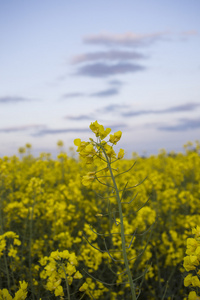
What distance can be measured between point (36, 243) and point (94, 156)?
8.18 ft

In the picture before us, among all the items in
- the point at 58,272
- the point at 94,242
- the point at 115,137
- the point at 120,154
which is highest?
the point at 115,137

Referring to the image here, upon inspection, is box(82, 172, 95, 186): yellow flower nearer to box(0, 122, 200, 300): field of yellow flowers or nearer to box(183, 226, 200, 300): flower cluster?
box(0, 122, 200, 300): field of yellow flowers

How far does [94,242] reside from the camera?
A: 14.5 feet

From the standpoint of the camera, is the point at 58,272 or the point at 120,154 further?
the point at 58,272

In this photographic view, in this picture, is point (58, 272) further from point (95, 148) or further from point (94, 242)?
point (94, 242)

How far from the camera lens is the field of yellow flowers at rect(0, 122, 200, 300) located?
1743 mm

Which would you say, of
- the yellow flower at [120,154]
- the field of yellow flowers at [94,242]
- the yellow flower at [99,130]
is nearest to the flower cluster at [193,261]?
the field of yellow flowers at [94,242]

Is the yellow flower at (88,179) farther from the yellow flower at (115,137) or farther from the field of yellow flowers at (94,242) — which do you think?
the yellow flower at (115,137)

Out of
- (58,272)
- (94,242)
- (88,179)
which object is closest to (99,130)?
(88,179)

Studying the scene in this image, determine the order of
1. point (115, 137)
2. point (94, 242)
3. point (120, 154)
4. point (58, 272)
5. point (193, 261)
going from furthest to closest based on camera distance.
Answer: point (94, 242) < point (58, 272) < point (120, 154) < point (115, 137) < point (193, 261)

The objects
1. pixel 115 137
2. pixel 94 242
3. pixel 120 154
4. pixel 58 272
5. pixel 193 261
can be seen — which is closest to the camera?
pixel 193 261

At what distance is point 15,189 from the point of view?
6.64 meters

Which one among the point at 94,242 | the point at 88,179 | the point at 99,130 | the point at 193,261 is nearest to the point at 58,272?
the point at 88,179

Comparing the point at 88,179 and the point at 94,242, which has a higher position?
the point at 88,179
